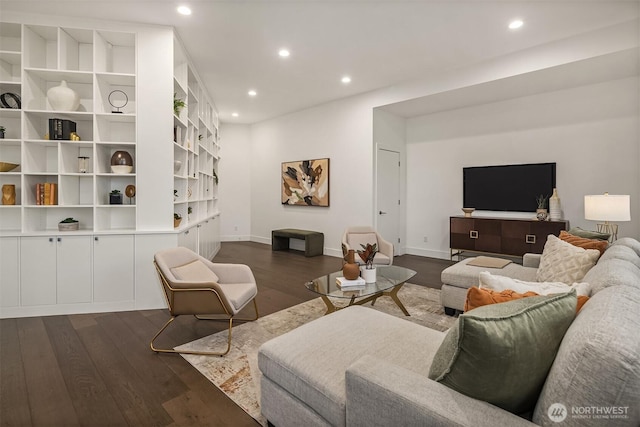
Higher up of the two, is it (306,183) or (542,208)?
(306,183)

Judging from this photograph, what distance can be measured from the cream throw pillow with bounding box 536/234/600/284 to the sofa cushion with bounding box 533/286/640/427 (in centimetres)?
147

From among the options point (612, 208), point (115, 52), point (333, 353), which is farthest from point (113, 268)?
point (612, 208)

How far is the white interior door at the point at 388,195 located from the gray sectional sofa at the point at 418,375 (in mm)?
4151

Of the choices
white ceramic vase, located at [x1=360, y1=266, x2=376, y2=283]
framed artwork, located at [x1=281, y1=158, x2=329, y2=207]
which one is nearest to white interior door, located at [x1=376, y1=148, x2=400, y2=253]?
framed artwork, located at [x1=281, y1=158, x2=329, y2=207]

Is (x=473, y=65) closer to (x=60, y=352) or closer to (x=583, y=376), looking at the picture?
(x=583, y=376)

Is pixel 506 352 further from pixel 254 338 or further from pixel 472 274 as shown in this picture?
pixel 472 274

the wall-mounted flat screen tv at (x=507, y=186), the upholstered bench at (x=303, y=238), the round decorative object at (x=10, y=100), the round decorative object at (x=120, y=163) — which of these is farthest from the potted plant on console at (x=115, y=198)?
the wall-mounted flat screen tv at (x=507, y=186)

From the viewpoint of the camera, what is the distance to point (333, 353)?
5.20 ft

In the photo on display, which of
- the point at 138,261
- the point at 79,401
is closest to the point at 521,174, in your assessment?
the point at 138,261

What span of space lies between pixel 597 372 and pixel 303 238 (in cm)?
564

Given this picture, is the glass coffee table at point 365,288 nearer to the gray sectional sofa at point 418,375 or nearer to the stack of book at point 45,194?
the gray sectional sofa at point 418,375

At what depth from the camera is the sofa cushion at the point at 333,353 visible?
1.37 metres

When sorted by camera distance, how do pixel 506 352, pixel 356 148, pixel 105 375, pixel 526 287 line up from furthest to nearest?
pixel 356 148 → pixel 105 375 → pixel 526 287 → pixel 506 352

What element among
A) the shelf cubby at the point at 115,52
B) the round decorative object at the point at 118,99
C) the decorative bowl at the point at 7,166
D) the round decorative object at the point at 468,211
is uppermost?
the shelf cubby at the point at 115,52
